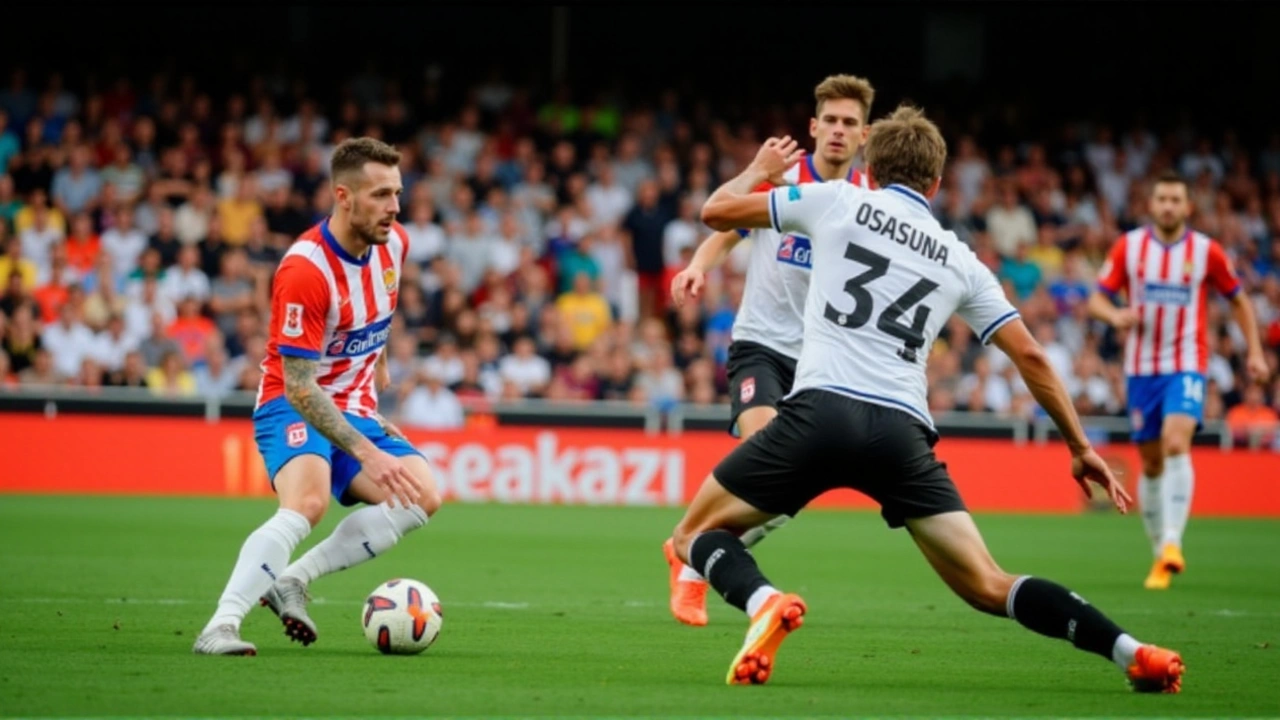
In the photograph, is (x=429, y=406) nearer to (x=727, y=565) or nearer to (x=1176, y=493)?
(x=1176, y=493)

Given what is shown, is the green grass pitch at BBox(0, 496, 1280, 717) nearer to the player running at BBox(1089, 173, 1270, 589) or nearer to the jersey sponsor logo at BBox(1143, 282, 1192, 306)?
the player running at BBox(1089, 173, 1270, 589)

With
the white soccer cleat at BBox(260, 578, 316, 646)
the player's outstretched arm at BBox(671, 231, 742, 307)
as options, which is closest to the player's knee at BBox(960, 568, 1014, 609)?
the player's outstretched arm at BBox(671, 231, 742, 307)

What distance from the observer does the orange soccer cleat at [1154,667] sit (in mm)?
6598

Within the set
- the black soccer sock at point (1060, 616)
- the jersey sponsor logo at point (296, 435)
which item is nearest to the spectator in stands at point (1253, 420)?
the black soccer sock at point (1060, 616)

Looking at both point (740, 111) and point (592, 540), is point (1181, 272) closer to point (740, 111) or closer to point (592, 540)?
point (592, 540)

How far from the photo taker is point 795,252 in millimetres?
9602

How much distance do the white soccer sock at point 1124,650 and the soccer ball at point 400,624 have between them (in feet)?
9.16

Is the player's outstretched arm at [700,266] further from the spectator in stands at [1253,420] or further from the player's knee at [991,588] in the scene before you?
the spectator in stands at [1253,420]

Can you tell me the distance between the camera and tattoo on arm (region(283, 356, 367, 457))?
755 centimetres

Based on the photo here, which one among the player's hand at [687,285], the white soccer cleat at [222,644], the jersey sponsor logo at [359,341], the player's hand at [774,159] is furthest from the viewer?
the player's hand at [687,285]

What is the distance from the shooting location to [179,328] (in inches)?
814

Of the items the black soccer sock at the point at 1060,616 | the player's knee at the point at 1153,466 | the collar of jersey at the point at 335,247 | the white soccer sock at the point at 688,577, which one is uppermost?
the collar of jersey at the point at 335,247

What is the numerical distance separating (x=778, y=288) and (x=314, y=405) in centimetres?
301

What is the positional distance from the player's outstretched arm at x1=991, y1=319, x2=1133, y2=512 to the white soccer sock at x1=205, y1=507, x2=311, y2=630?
118 inches
